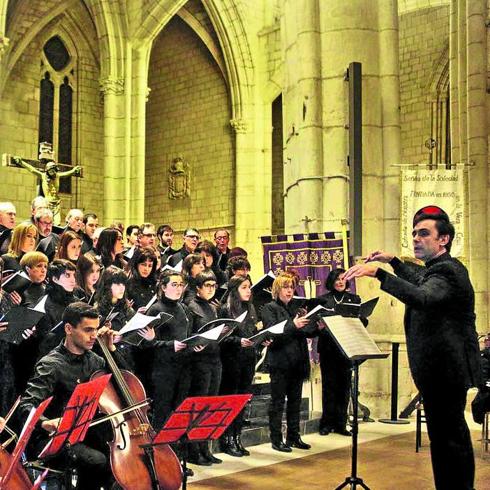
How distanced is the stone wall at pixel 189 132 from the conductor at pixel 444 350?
1501cm

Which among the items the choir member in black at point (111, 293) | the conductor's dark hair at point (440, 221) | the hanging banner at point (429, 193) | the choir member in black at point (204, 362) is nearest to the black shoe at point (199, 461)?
the choir member in black at point (204, 362)

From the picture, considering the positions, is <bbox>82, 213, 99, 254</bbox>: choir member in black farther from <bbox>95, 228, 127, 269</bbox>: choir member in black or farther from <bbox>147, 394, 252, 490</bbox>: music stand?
<bbox>147, 394, 252, 490</bbox>: music stand

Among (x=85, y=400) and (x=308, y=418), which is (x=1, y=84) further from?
(x=85, y=400)

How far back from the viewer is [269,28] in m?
18.2

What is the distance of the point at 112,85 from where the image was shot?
16906mm

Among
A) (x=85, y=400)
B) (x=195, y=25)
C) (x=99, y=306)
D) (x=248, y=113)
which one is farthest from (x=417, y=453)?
(x=195, y=25)

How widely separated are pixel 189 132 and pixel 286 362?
14.2 metres

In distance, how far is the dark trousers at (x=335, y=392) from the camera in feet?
24.2

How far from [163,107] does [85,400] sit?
60.2ft

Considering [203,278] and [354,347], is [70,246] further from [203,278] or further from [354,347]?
[354,347]

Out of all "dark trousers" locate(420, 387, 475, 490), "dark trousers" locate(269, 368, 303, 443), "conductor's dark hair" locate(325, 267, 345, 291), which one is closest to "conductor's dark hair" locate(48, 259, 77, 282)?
"dark trousers" locate(269, 368, 303, 443)

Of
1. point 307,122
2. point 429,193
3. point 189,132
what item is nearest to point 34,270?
point 307,122

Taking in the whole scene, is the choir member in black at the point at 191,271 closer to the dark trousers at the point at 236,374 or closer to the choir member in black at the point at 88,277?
the dark trousers at the point at 236,374

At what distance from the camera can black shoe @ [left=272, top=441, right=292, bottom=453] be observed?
253 inches
